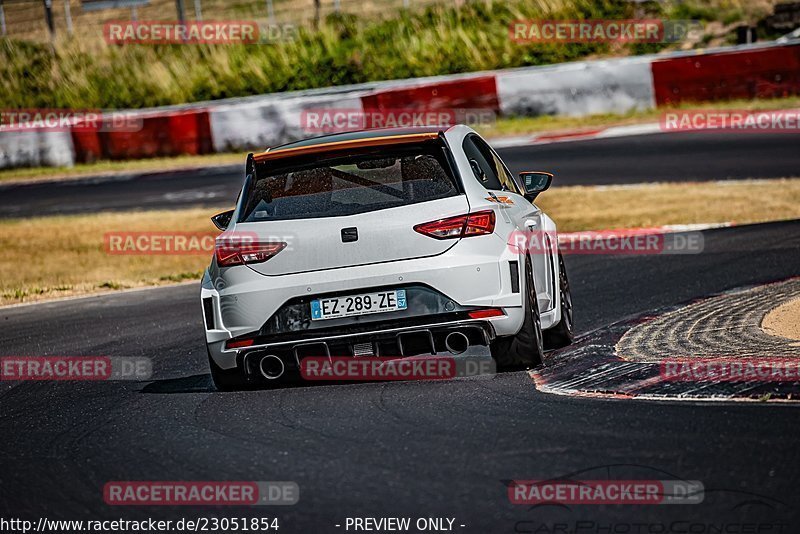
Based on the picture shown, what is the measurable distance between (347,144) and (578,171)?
13442 millimetres

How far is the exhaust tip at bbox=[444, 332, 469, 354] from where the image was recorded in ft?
23.6

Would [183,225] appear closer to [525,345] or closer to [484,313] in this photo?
[525,345]

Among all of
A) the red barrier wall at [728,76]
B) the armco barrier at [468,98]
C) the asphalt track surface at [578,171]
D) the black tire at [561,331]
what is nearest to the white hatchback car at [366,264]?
the black tire at [561,331]

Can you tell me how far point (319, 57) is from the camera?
107 ft

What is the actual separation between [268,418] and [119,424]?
0.85 meters

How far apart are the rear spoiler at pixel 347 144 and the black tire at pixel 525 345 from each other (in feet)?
3.00

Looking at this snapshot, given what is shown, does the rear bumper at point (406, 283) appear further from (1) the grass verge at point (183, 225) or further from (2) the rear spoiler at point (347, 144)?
(1) the grass verge at point (183, 225)

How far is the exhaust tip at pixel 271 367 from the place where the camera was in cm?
742

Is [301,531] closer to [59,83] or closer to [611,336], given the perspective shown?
[611,336]

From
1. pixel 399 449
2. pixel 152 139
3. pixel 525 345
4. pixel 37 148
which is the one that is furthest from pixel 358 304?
pixel 37 148

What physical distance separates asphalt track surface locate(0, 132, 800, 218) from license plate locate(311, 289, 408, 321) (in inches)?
473

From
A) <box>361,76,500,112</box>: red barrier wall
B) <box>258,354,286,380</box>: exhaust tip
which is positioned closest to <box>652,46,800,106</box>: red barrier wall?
<box>361,76,500,112</box>: red barrier wall

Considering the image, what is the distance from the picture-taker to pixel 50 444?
22.1 feet

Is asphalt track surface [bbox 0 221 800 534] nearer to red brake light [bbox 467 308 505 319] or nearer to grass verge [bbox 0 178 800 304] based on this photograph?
red brake light [bbox 467 308 505 319]
